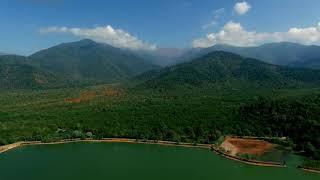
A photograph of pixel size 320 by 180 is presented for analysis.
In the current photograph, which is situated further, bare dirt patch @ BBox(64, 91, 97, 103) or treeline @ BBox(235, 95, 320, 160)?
bare dirt patch @ BBox(64, 91, 97, 103)

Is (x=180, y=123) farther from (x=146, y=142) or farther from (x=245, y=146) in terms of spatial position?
(x=245, y=146)

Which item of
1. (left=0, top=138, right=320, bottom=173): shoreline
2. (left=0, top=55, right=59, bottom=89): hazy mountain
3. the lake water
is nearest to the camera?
the lake water

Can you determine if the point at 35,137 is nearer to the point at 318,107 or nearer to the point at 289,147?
the point at 289,147

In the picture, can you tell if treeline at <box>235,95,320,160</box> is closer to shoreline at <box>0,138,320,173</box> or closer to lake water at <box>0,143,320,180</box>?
lake water at <box>0,143,320,180</box>

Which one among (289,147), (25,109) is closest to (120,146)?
(289,147)

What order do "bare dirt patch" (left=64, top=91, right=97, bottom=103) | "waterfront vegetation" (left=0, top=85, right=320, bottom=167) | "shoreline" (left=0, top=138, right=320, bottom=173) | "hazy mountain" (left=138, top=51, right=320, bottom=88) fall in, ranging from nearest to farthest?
"shoreline" (left=0, top=138, right=320, bottom=173), "waterfront vegetation" (left=0, top=85, right=320, bottom=167), "bare dirt patch" (left=64, top=91, right=97, bottom=103), "hazy mountain" (left=138, top=51, right=320, bottom=88)

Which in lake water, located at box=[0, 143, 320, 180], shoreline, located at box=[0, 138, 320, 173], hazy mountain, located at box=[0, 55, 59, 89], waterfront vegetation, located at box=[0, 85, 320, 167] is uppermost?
hazy mountain, located at box=[0, 55, 59, 89]

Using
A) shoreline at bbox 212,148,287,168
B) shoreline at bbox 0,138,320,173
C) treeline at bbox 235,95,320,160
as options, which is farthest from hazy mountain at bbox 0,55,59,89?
shoreline at bbox 212,148,287,168
